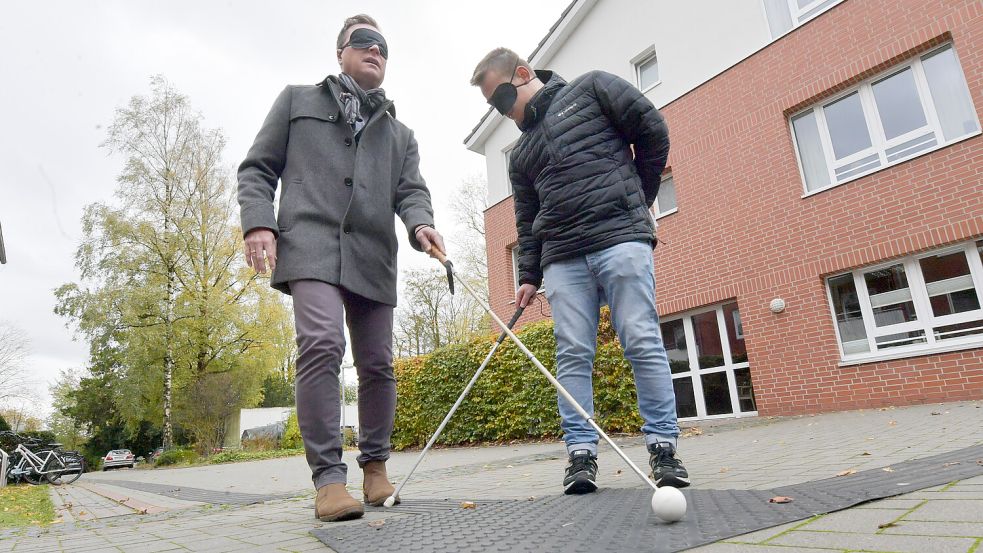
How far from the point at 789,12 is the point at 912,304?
5073 millimetres

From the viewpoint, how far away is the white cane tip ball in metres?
1.57

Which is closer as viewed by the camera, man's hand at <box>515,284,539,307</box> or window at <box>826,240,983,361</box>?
man's hand at <box>515,284,539,307</box>

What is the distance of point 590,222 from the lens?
8.59ft

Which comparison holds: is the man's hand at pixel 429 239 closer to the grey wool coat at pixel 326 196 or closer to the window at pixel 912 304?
the grey wool coat at pixel 326 196

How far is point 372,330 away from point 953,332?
7.60 m

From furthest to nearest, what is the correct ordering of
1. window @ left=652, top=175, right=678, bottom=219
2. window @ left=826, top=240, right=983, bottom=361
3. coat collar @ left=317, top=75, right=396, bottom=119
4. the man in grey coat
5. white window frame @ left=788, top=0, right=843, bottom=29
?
1. window @ left=652, top=175, right=678, bottom=219
2. white window frame @ left=788, top=0, right=843, bottom=29
3. window @ left=826, top=240, right=983, bottom=361
4. coat collar @ left=317, top=75, right=396, bottom=119
5. the man in grey coat

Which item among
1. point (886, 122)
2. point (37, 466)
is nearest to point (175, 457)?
→ point (37, 466)

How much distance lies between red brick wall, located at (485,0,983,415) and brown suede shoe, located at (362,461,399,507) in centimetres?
715

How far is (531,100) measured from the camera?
9.48 feet

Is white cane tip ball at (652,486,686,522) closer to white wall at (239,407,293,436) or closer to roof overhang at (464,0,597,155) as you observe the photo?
roof overhang at (464,0,597,155)

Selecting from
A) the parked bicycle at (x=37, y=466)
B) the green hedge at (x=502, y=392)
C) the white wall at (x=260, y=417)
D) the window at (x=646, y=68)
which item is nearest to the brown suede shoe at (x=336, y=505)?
the green hedge at (x=502, y=392)

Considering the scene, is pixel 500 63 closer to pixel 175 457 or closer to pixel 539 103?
pixel 539 103

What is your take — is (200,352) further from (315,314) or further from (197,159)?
(315,314)

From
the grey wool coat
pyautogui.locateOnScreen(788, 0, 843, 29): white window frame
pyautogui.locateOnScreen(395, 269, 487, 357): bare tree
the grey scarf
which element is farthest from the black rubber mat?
pyautogui.locateOnScreen(395, 269, 487, 357): bare tree
